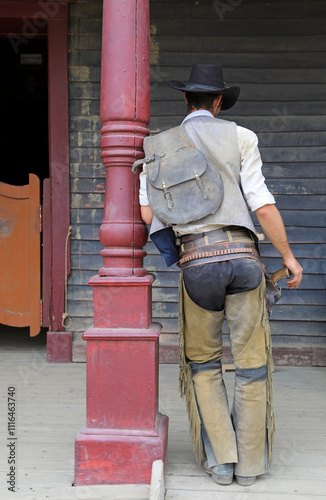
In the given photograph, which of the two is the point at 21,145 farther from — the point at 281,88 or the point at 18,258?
the point at 281,88

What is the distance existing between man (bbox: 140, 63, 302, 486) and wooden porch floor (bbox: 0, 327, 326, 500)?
15 centimetres

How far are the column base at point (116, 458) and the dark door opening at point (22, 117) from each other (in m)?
6.05

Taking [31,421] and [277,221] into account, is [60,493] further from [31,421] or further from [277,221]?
[277,221]

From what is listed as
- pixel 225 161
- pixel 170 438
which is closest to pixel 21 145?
pixel 170 438

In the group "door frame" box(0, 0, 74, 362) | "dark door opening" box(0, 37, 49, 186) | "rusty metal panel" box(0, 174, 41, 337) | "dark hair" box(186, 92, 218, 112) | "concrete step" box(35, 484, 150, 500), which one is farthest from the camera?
"dark door opening" box(0, 37, 49, 186)

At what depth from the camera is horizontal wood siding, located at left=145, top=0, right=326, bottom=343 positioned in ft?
16.9

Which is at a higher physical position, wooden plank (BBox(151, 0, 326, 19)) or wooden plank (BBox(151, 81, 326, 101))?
wooden plank (BBox(151, 0, 326, 19))

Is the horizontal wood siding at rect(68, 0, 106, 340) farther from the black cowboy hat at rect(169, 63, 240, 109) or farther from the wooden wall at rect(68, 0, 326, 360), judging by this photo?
the black cowboy hat at rect(169, 63, 240, 109)

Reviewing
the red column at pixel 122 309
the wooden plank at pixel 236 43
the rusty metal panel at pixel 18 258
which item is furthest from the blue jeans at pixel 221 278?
the wooden plank at pixel 236 43

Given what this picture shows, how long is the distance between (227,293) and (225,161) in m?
0.62

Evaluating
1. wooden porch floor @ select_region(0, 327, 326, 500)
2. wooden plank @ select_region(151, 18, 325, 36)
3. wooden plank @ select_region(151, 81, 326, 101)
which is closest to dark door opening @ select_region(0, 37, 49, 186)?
wooden plank @ select_region(151, 18, 325, 36)

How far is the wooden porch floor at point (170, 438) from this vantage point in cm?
267

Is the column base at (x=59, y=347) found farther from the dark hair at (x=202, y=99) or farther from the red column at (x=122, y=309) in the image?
the dark hair at (x=202, y=99)

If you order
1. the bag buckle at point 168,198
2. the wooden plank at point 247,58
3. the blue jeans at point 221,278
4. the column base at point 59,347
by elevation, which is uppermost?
the wooden plank at point 247,58
